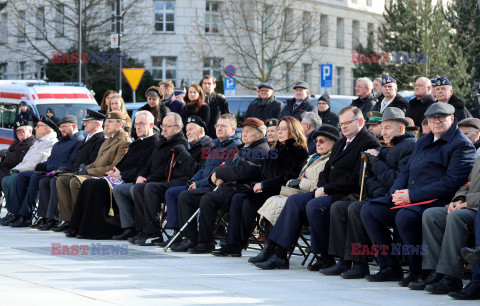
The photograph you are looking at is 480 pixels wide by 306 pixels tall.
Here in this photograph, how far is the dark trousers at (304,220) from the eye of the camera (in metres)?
10.3

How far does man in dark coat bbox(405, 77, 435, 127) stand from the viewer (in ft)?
44.2

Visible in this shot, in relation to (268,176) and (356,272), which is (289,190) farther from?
(356,272)

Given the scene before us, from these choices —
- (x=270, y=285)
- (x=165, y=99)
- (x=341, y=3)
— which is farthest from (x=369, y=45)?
(x=270, y=285)

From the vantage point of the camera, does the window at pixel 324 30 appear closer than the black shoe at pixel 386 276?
No

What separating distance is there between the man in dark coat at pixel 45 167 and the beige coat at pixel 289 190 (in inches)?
209

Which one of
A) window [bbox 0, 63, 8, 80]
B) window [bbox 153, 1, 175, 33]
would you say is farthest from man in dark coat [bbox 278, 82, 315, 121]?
window [bbox 0, 63, 8, 80]

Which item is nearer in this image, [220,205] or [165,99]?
[220,205]

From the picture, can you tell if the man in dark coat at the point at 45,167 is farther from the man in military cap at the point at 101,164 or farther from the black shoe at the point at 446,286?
the black shoe at the point at 446,286

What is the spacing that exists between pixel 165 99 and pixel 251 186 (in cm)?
569

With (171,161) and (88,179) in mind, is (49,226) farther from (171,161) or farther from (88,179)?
(171,161)

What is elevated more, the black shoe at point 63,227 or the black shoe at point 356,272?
the black shoe at point 356,272

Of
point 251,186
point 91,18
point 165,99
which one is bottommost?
point 251,186

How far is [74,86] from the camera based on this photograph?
2669 centimetres

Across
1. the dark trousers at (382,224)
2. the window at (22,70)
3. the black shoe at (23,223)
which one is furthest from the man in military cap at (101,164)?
the window at (22,70)
